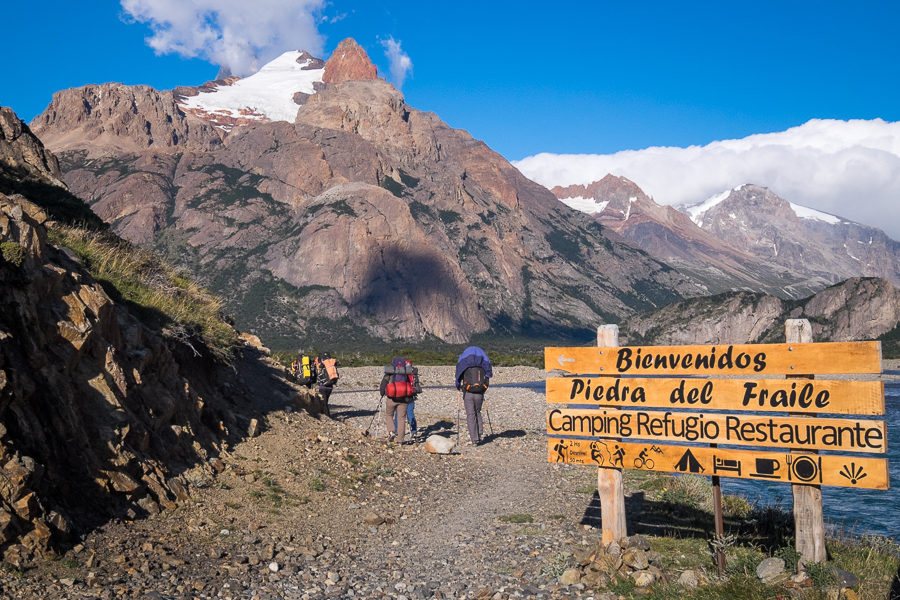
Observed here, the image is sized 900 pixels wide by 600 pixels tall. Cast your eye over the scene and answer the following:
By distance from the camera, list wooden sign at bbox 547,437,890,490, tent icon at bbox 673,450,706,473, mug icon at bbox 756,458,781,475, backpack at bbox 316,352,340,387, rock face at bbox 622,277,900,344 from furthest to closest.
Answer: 1. rock face at bbox 622,277,900,344
2. backpack at bbox 316,352,340,387
3. tent icon at bbox 673,450,706,473
4. mug icon at bbox 756,458,781,475
5. wooden sign at bbox 547,437,890,490

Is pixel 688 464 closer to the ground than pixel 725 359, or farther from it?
closer to the ground

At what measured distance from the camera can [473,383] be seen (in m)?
16.1

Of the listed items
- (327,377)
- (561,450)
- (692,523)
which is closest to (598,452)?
(561,450)

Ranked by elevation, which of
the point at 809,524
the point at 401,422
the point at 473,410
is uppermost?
the point at 473,410

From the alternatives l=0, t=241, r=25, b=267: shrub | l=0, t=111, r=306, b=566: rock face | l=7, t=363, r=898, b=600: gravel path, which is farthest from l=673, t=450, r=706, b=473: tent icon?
l=0, t=241, r=25, b=267: shrub

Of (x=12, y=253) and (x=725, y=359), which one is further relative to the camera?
(x=12, y=253)

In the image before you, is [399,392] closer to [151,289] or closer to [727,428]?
[151,289]

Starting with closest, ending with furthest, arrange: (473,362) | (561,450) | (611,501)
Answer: (611,501)
(561,450)
(473,362)

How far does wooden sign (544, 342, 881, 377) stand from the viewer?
6668 millimetres

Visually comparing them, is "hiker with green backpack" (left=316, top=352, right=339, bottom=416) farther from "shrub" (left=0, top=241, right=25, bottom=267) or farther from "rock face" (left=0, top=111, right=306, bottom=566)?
"shrub" (left=0, top=241, right=25, bottom=267)

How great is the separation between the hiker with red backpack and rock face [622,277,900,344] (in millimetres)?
116113

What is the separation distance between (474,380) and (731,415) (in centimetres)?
917

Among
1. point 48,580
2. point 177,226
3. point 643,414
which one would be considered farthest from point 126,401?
point 177,226

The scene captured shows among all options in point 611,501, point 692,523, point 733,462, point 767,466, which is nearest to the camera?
point 767,466
